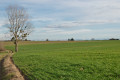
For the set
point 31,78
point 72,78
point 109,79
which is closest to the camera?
point 109,79

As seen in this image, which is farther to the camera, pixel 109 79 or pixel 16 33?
pixel 16 33

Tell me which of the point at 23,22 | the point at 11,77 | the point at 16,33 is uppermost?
the point at 23,22

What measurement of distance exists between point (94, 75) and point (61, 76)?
97.6 inches

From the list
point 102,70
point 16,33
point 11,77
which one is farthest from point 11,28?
point 102,70

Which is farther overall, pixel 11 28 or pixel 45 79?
pixel 11 28

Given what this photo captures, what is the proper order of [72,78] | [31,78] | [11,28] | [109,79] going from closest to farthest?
[109,79] < [72,78] < [31,78] < [11,28]

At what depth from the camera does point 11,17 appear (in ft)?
163

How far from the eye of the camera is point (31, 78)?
39.8 feet

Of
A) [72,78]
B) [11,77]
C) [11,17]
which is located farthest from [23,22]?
[72,78]

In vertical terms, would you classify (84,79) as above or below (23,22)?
below

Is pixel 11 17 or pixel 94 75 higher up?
pixel 11 17

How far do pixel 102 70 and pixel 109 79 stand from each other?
2.12 meters

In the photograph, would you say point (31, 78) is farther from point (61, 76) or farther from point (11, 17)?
point (11, 17)

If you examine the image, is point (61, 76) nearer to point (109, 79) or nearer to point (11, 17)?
point (109, 79)
